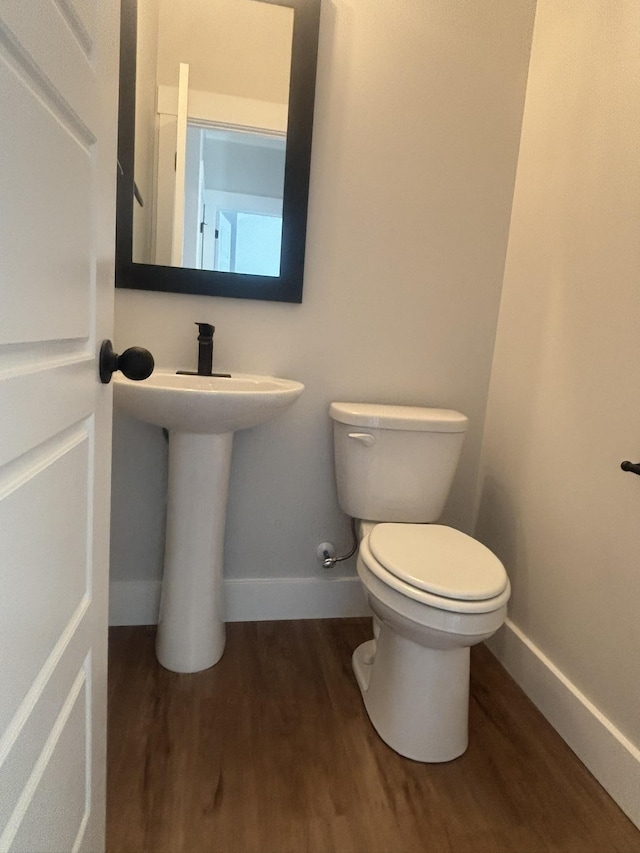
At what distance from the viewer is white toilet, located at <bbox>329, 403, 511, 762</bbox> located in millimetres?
1216

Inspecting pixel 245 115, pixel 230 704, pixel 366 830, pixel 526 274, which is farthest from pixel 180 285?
pixel 366 830

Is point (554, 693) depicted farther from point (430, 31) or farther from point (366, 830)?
point (430, 31)

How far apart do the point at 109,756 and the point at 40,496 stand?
1.01 meters

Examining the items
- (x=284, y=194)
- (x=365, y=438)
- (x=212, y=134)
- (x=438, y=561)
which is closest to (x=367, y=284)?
(x=284, y=194)

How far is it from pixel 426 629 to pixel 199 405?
735 millimetres

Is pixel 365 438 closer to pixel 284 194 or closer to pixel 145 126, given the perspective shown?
pixel 284 194

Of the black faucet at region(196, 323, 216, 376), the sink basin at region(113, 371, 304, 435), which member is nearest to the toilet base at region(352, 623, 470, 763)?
the sink basin at region(113, 371, 304, 435)

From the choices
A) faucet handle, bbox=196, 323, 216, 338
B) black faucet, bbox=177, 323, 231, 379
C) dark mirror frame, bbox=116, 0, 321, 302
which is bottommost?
black faucet, bbox=177, 323, 231, 379

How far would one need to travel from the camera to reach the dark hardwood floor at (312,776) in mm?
1123

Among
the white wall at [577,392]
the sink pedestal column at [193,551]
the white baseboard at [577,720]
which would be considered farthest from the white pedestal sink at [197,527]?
the white baseboard at [577,720]

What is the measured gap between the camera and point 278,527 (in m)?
1.85

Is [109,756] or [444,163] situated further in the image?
[444,163]

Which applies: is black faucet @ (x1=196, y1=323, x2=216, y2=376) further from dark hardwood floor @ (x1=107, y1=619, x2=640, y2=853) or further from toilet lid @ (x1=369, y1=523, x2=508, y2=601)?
dark hardwood floor @ (x1=107, y1=619, x2=640, y2=853)

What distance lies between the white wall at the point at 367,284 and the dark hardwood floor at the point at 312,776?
0.42 m
